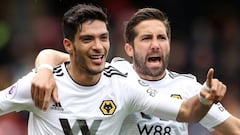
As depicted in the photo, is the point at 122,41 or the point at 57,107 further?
the point at 122,41

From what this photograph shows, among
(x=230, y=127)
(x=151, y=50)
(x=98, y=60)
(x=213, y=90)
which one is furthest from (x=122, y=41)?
(x=213, y=90)

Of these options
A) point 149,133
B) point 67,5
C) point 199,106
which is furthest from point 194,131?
point 67,5

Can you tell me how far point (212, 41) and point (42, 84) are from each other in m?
6.35

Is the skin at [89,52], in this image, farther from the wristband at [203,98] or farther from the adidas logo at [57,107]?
the wristband at [203,98]

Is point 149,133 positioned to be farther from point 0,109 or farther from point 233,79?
point 233,79

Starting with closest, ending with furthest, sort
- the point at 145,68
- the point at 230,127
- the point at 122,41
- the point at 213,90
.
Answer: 1. the point at 213,90
2. the point at 230,127
3. the point at 145,68
4. the point at 122,41

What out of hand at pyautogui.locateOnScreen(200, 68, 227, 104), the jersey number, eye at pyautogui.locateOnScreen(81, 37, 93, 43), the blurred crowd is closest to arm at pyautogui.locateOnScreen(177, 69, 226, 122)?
hand at pyautogui.locateOnScreen(200, 68, 227, 104)

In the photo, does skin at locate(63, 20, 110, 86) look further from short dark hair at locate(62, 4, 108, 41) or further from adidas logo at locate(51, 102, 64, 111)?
adidas logo at locate(51, 102, 64, 111)

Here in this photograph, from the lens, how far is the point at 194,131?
24.8 feet

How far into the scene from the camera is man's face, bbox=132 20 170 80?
5.36 metres

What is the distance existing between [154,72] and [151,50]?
0.55ft

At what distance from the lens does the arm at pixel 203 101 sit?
14.0 ft

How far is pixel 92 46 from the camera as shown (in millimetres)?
4645

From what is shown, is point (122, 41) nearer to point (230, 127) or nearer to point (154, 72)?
point (154, 72)
